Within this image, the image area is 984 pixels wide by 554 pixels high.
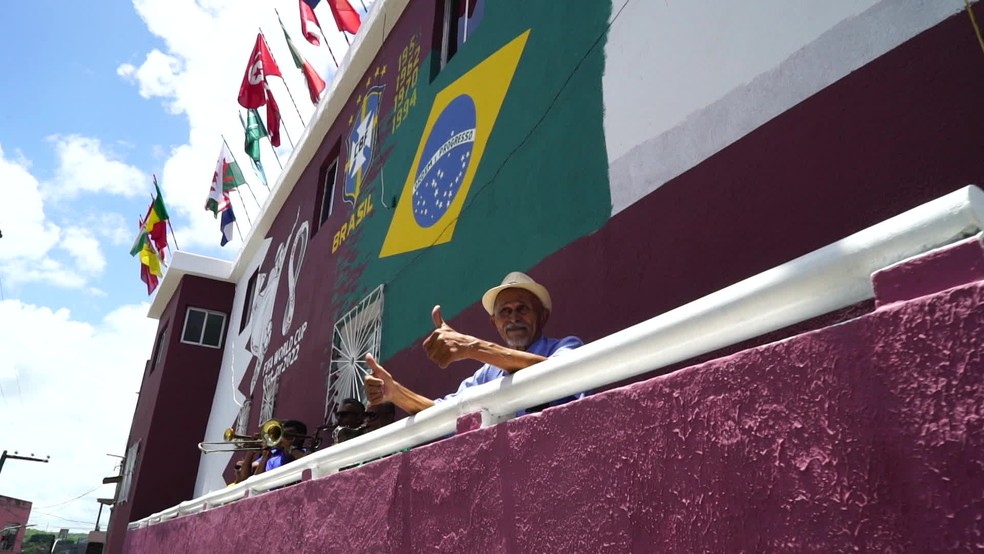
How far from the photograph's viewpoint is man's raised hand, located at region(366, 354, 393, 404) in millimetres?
2465

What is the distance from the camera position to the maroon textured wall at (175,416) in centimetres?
1188

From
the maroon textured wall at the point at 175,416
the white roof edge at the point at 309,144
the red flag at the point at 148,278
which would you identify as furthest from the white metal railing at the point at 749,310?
the red flag at the point at 148,278

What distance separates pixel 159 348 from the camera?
578 inches

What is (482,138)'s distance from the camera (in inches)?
193

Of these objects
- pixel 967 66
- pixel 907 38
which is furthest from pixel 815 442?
pixel 907 38

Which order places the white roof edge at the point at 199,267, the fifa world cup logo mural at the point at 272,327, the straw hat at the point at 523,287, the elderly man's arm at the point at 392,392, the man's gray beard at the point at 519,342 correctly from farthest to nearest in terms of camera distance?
1. the white roof edge at the point at 199,267
2. the fifa world cup logo mural at the point at 272,327
3. the straw hat at the point at 523,287
4. the man's gray beard at the point at 519,342
5. the elderly man's arm at the point at 392,392

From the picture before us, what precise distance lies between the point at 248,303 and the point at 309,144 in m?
3.90

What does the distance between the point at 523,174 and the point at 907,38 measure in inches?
93.0

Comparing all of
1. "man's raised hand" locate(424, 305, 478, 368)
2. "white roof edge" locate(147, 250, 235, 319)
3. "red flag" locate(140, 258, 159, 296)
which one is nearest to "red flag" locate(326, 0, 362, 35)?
"white roof edge" locate(147, 250, 235, 319)

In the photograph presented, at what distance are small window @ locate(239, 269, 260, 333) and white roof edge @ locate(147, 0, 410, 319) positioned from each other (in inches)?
21.1

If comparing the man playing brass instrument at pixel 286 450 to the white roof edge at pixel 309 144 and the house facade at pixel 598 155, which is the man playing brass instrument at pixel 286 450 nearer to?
the house facade at pixel 598 155

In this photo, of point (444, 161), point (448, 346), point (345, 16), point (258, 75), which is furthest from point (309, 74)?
point (448, 346)

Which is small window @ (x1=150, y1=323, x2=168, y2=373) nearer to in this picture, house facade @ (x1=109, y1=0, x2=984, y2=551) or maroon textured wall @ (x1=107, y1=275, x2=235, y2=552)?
maroon textured wall @ (x1=107, y1=275, x2=235, y2=552)

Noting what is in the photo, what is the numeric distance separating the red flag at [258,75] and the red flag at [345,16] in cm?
221
